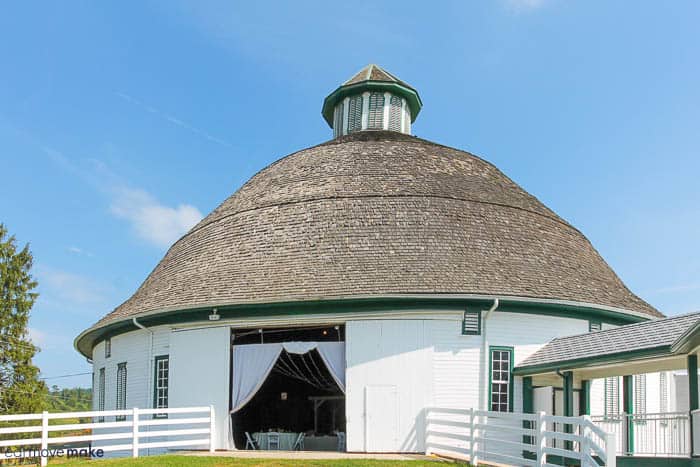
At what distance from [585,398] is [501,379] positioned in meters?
2.05

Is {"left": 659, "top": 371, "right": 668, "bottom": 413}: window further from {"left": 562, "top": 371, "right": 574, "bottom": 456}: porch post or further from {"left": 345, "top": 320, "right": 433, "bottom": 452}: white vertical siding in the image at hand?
{"left": 345, "top": 320, "right": 433, "bottom": 452}: white vertical siding

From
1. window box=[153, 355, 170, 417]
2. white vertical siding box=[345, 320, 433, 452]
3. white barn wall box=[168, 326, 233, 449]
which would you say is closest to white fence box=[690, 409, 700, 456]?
white vertical siding box=[345, 320, 433, 452]

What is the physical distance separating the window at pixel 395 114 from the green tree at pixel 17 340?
24277 mm

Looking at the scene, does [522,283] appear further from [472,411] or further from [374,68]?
[374,68]

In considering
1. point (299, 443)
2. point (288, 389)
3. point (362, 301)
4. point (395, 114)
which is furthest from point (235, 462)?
point (395, 114)

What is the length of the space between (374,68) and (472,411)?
17.9m

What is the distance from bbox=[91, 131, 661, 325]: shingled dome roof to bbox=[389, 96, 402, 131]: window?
4.99m

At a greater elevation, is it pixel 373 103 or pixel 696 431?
pixel 373 103

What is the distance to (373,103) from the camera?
29406 mm

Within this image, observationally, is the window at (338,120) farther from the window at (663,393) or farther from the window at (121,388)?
the window at (663,393)

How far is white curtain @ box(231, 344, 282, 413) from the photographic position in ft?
60.5

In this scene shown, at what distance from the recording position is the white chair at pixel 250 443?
19620mm

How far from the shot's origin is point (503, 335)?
59.7ft

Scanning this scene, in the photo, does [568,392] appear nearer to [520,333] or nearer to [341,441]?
[520,333]
